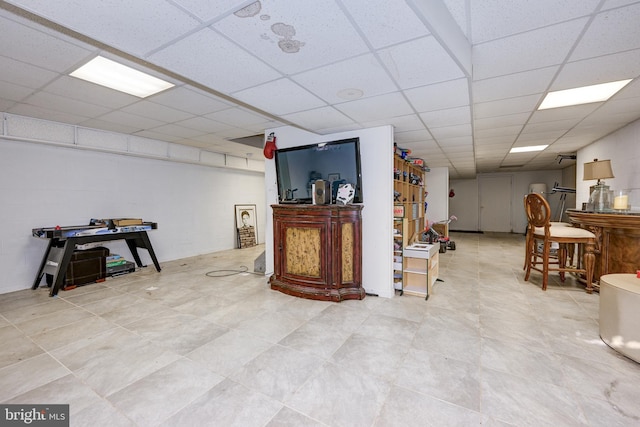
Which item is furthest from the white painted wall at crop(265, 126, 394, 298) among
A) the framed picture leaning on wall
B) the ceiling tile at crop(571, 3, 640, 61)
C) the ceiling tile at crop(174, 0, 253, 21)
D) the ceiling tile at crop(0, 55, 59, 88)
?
the framed picture leaning on wall

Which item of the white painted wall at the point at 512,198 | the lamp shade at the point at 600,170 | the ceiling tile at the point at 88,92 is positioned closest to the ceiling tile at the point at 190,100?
the ceiling tile at the point at 88,92

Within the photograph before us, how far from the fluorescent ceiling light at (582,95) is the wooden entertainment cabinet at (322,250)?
8.53ft

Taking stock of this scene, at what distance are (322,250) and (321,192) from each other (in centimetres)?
78

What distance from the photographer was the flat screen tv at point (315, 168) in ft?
12.5

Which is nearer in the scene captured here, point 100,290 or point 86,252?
point 100,290

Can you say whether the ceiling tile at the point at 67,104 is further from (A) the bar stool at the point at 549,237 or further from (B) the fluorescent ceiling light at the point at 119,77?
(A) the bar stool at the point at 549,237

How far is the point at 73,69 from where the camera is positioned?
101 inches

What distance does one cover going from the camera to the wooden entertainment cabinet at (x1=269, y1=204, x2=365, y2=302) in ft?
11.6

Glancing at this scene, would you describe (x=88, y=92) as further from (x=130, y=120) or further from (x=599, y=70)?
(x=599, y=70)

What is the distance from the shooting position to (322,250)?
11.7ft

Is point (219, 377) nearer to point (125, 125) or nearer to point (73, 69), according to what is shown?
point (73, 69)

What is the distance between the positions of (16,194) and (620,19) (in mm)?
6946

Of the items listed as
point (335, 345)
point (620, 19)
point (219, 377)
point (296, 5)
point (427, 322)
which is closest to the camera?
point (296, 5)

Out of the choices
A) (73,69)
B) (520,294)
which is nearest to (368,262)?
(520,294)
